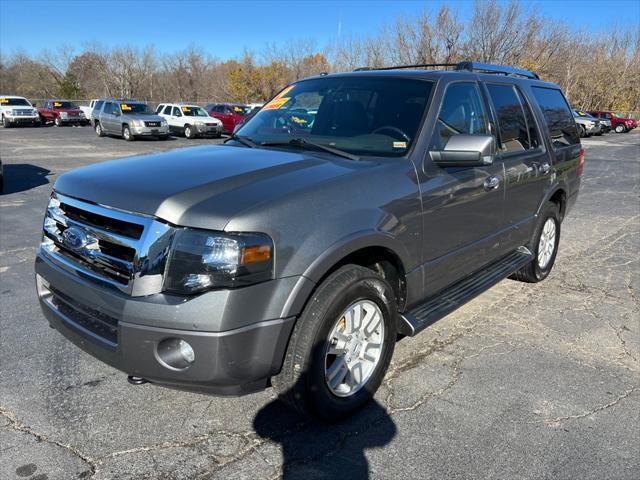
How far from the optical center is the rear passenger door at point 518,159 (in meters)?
4.25

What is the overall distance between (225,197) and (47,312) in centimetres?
139

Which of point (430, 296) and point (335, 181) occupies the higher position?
point (335, 181)

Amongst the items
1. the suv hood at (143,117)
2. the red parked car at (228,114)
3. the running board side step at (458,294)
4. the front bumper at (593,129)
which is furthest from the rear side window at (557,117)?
the front bumper at (593,129)

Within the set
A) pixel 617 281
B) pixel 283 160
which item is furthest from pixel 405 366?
pixel 617 281

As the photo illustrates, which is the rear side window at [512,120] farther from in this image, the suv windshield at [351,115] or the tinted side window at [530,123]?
the suv windshield at [351,115]

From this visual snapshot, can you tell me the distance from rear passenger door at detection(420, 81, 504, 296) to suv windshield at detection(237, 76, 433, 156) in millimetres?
202

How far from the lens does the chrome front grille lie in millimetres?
2361

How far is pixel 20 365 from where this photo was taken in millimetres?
3449

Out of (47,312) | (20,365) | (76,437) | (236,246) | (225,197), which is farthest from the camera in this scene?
(20,365)

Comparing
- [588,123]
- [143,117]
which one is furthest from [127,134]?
[588,123]

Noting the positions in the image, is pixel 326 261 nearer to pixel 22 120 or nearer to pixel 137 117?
pixel 137 117

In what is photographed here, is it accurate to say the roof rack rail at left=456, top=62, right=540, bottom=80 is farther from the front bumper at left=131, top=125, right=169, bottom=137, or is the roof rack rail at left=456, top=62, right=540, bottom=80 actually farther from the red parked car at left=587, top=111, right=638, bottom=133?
the red parked car at left=587, top=111, right=638, bottom=133

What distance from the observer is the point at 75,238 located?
2.76 metres

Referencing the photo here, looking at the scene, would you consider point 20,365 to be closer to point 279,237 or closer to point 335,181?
point 279,237
